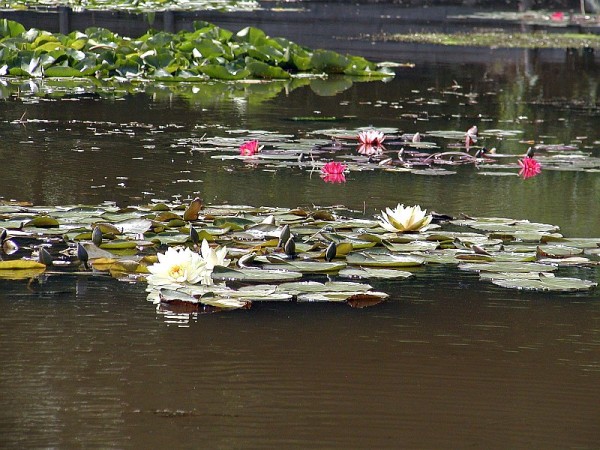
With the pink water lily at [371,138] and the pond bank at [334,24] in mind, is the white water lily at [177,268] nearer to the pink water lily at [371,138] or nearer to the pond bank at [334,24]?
the pink water lily at [371,138]

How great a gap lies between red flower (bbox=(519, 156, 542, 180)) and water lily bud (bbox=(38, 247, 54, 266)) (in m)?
2.50

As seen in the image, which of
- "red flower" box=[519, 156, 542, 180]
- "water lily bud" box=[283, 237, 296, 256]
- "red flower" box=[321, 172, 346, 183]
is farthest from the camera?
"red flower" box=[519, 156, 542, 180]

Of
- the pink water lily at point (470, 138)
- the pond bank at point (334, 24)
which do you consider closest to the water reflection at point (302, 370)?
the pink water lily at point (470, 138)

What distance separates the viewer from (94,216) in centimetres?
375

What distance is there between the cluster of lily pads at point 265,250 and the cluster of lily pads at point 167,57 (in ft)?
17.2

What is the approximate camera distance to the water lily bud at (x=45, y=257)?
3160 mm

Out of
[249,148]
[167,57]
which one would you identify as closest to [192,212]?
[249,148]

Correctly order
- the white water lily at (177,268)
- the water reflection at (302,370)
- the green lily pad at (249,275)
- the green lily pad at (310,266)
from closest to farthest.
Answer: the water reflection at (302,370), the white water lily at (177,268), the green lily pad at (249,275), the green lily pad at (310,266)

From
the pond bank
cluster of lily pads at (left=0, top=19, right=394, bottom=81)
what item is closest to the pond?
cluster of lily pads at (left=0, top=19, right=394, bottom=81)

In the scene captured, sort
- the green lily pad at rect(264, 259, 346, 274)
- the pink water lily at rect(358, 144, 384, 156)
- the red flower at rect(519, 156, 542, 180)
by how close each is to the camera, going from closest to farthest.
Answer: the green lily pad at rect(264, 259, 346, 274) < the red flower at rect(519, 156, 542, 180) < the pink water lily at rect(358, 144, 384, 156)

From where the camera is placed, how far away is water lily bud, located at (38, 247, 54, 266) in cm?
316

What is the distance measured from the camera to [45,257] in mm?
3174

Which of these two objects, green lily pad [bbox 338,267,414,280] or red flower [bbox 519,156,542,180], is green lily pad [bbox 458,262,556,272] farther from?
red flower [bbox 519,156,542,180]

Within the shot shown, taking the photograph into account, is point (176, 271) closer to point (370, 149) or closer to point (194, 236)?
point (194, 236)
